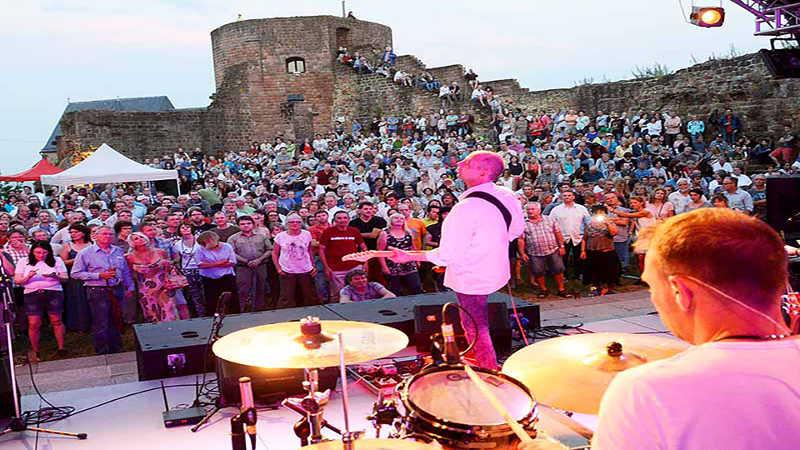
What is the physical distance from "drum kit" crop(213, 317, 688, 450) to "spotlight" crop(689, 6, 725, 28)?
9869 millimetres

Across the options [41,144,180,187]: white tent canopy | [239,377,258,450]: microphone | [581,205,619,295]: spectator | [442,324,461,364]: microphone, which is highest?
[41,144,180,187]: white tent canopy

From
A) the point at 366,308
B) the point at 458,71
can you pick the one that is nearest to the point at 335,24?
the point at 458,71

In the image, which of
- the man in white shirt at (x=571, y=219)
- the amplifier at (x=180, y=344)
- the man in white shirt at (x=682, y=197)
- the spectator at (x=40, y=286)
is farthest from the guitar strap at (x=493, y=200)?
the man in white shirt at (x=682, y=197)

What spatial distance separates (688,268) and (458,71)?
80.1 feet

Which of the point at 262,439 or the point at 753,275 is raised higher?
the point at 753,275

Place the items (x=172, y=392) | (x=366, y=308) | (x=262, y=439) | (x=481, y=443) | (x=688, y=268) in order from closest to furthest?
(x=688, y=268), (x=481, y=443), (x=262, y=439), (x=172, y=392), (x=366, y=308)

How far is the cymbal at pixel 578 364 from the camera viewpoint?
8.22 feet

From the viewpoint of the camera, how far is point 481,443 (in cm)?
219

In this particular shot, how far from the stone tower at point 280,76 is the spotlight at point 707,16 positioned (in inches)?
817

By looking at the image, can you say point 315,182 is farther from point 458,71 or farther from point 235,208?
point 458,71

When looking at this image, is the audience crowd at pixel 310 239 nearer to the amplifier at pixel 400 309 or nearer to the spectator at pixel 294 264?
the spectator at pixel 294 264

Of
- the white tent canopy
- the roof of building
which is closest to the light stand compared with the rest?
the white tent canopy

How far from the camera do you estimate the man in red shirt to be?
775cm

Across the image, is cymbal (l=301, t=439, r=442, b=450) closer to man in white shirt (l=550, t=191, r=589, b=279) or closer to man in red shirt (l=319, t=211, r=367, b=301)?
man in red shirt (l=319, t=211, r=367, b=301)
